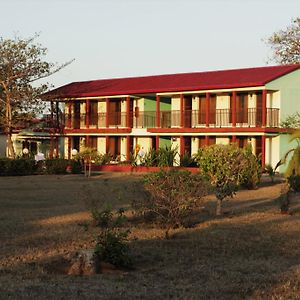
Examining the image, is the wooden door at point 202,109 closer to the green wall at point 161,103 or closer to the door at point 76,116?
the green wall at point 161,103

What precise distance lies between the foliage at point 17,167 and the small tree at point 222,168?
50.2ft

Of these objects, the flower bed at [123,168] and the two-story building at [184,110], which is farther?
the two-story building at [184,110]

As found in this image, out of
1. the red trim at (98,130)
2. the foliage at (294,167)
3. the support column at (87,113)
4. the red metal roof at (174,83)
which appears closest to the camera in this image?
the foliage at (294,167)

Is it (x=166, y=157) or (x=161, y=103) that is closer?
(x=166, y=157)

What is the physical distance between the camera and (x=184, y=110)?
3731 cm

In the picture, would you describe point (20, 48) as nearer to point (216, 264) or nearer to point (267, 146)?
point (267, 146)

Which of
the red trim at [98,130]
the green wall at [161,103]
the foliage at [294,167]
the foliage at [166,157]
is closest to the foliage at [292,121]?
the foliage at [166,157]

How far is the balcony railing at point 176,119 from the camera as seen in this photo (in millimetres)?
34094

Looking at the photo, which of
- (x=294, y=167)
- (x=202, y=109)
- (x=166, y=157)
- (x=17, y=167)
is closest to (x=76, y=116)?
(x=202, y=109)

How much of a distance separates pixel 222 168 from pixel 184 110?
2176cm

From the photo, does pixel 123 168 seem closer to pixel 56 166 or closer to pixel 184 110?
pixel 56 166

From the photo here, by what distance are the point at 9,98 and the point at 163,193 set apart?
91.8 feet

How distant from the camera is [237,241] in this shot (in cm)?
1095

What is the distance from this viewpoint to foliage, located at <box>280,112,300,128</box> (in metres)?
33.2
